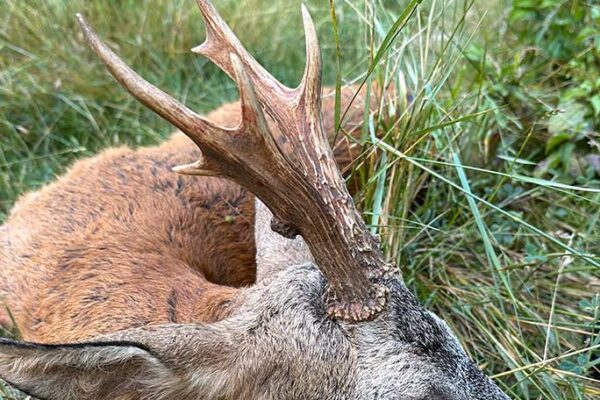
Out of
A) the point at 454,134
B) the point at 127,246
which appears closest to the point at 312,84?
the point at 127,246

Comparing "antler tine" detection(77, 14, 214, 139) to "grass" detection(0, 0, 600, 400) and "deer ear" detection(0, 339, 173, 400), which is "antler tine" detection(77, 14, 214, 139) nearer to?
"deer ear" detection(0, 339, 173, 400)

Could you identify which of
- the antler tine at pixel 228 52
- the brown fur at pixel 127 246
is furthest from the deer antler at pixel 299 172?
the brown fur at pixel 127 246

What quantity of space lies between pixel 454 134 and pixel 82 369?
250 cm

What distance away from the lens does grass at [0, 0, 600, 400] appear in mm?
3857

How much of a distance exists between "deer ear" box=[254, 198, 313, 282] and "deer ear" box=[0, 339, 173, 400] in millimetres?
642

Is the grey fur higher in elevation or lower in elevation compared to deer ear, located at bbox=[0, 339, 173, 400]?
lower

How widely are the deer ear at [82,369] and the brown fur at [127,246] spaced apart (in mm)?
473

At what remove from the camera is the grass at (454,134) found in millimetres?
3857

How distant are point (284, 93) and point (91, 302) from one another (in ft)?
3.61

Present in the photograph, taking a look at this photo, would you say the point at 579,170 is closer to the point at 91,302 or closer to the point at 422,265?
the point at 422,265

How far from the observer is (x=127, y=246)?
363cm


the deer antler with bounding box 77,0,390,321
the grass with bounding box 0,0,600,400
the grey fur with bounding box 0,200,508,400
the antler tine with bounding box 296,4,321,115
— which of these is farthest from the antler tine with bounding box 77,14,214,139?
the grass with bounding box 0,0,600,400

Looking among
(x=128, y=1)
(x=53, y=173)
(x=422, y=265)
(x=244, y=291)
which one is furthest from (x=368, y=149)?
(x=128, y=1)

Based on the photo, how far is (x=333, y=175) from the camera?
9.38 ft
